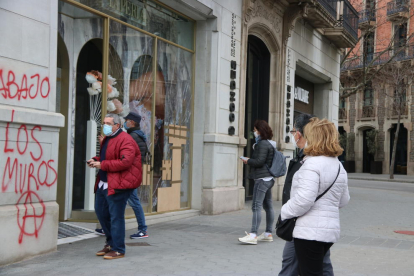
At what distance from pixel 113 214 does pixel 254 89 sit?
28.9 feet

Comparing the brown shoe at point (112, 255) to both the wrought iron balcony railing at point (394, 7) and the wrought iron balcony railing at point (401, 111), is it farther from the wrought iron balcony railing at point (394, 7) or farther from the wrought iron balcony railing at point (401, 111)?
the wrought iron balcony railing at point (394, 7)

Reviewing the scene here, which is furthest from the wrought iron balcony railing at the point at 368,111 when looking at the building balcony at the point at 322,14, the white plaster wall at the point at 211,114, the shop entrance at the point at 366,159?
the white plaster wall at the point at 211,114

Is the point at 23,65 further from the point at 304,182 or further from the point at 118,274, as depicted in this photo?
the point at 304,182

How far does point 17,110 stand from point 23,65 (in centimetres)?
57

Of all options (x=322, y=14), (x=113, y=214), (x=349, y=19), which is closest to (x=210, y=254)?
A: (x=113, y=214)

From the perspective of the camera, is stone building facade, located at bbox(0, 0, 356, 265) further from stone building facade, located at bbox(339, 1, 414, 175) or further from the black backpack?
stone building facade, located at bbox(339, 1, 414, 175)

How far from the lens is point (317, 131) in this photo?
3771 mm

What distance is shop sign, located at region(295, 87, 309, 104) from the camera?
17998 millimetres

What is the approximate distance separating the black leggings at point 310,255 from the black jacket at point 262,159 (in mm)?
3963

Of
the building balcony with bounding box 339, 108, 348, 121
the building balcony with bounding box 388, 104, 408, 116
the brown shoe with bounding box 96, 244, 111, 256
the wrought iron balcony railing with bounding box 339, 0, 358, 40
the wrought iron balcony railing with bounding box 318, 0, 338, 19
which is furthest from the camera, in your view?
the building balcony with bounding box 339, 108, 348, 121

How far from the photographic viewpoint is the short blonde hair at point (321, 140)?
12.2ft

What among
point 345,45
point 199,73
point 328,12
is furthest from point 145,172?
point 345,45

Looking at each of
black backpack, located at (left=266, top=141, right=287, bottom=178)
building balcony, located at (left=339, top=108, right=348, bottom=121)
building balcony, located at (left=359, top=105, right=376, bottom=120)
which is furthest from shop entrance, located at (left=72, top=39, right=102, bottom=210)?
building balcony, located at (left=339, top=108, right=348, bottom=121)

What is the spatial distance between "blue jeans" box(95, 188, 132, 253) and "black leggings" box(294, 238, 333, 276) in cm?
305
